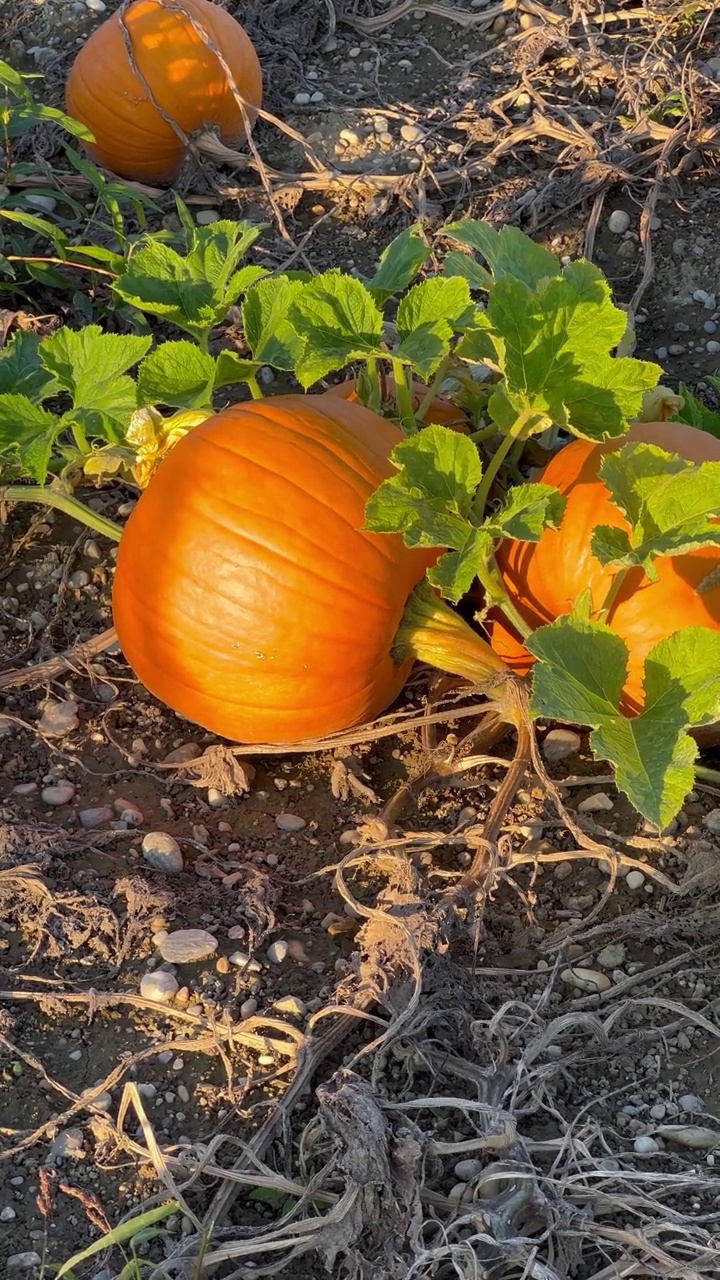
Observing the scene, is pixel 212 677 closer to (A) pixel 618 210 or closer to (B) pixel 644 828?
(B) pixel 644 828

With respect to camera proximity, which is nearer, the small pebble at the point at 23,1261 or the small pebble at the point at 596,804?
the small pebble at the point at 23,1261

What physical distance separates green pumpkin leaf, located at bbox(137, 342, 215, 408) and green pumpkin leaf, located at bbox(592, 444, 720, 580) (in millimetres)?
781

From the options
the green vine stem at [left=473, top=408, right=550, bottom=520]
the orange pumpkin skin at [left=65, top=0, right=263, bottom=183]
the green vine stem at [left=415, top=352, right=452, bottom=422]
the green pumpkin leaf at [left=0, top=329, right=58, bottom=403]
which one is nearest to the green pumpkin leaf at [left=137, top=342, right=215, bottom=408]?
the green pumpkin leaf at [left=0, top=329, right=58, bottom=403]

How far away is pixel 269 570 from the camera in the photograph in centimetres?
214

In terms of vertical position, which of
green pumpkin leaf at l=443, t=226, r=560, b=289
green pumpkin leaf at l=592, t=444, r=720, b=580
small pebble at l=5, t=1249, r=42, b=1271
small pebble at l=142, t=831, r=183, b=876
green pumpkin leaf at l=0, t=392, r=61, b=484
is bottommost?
small pebble at l=5, t=1249, r=42, b=1271

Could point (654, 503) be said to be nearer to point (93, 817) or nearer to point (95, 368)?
point (95, 368)

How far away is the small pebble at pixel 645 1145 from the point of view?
1.81 metres

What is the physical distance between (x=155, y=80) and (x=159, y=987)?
2877mm

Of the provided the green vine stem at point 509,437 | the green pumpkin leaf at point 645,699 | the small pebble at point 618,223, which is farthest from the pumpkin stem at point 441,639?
the small pebble at point 618,223

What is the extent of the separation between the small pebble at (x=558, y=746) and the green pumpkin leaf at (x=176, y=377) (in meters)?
0.96

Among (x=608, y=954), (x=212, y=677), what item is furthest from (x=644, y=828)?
(x=212, y=677)

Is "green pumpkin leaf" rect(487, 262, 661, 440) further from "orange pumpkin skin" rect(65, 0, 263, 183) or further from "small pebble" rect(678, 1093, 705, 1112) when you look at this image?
"orange pumpkin skin" rect(65, 0, 263, 183)

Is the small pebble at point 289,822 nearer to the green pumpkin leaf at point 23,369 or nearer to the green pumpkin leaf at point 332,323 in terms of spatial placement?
the green pumpkin leaf at point 332,323

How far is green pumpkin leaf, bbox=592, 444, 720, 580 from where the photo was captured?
1.96m
